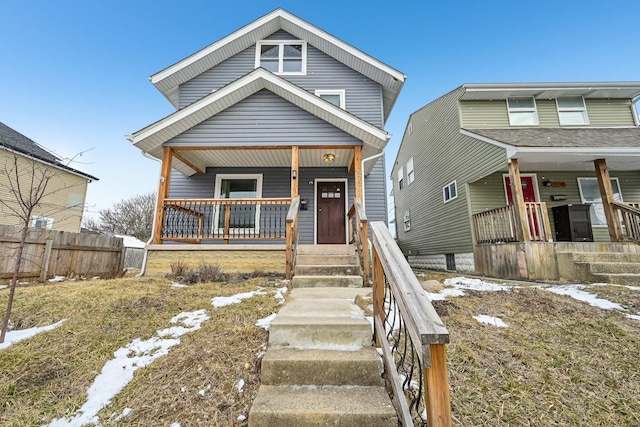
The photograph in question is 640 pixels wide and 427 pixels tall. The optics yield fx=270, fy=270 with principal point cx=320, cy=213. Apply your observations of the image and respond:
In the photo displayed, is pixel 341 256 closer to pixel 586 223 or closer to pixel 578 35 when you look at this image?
pixel 586 223

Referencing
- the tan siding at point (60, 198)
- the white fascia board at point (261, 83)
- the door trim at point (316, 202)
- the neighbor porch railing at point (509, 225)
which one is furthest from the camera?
the tan siding at point (60, 198)

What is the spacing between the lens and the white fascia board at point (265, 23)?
882 cm

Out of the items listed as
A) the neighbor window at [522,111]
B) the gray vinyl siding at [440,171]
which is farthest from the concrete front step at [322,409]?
the neighbor window at [522,111]

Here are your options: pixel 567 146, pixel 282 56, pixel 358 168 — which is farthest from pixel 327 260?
pixel 282 56

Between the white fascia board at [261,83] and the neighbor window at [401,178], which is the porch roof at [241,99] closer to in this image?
the white fascia board at [261,83]

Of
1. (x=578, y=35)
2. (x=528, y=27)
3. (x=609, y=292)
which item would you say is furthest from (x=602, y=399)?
(x=578, y=35)

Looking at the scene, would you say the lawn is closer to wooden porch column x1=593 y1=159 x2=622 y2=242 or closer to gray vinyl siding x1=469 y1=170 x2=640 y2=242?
wooden porch column x1=593 y1=159 x2=622 y2=242

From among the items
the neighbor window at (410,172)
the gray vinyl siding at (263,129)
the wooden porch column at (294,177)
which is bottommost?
the wooden porch column at (294,177)

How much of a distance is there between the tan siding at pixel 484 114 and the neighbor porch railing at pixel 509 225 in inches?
147

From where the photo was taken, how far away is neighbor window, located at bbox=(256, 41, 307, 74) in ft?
30.9

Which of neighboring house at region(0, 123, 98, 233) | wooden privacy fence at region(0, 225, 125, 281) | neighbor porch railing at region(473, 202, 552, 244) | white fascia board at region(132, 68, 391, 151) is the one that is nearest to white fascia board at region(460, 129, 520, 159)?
neighbor porch railing at region(473, 202, 552, 244)

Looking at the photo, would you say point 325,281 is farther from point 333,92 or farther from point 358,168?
point 333,92

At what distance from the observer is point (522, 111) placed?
9.93 meters

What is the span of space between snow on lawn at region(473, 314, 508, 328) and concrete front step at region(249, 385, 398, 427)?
6.22 ft
